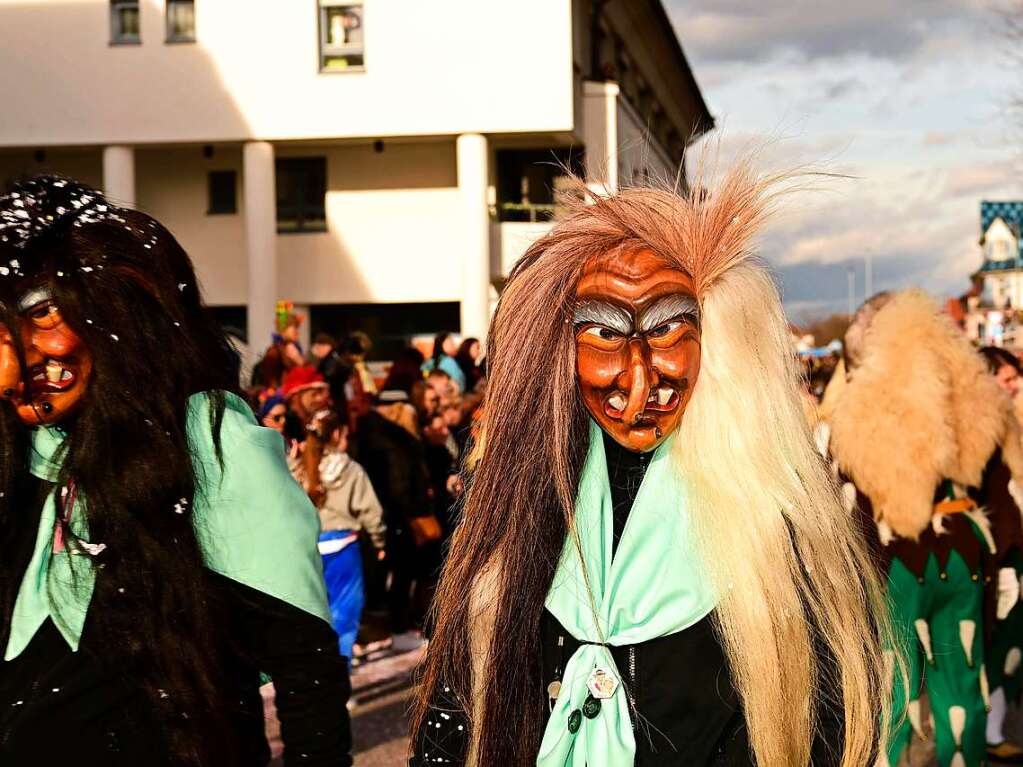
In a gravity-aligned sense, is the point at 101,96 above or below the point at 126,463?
above

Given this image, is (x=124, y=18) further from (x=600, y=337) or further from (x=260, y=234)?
(x=600, y=337)

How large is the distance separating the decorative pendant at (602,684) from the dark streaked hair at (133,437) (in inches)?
26.2

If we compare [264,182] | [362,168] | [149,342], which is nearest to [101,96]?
[264,182]

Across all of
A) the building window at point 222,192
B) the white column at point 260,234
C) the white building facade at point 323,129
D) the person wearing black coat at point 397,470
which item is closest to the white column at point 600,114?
the white building facade at point 323,129

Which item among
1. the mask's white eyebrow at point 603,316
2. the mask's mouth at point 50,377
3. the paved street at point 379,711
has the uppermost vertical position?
the mask's white eyebrow at point 603,316

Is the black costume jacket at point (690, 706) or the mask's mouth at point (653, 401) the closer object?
the black costume jacket at point (690, 706)

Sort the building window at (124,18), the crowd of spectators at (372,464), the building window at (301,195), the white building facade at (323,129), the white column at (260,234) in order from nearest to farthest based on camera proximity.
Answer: the crowd of spectators at (372,464), the white building facade at (323,129), the white column at (260,234), the building window at (124,18), the building window at (301,195)

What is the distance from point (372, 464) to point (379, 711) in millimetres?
2017

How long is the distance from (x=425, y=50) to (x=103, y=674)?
2043 cm

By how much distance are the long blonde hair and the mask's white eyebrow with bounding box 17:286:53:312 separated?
0.82 metres

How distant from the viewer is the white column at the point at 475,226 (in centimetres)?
2205

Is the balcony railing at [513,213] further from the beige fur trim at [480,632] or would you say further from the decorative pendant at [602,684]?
the decorative pendant at [602,684]

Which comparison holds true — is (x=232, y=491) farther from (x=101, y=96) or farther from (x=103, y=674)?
(x=101, y=96)

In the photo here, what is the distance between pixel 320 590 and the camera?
2494mm
